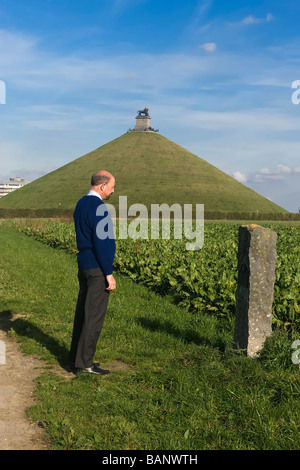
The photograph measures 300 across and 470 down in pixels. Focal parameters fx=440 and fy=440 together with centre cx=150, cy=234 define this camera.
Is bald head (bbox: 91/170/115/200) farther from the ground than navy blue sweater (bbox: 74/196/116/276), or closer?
farther from the ground

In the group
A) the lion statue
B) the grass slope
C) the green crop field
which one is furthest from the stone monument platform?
the green crop field

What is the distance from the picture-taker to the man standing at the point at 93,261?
6.07m

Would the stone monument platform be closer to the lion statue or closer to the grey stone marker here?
the lion statue

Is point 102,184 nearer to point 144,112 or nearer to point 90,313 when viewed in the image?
point 90,313

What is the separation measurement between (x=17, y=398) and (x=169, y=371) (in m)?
1.97

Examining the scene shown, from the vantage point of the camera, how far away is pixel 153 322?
8.55m

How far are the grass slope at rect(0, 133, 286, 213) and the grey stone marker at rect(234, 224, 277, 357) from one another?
308 ft

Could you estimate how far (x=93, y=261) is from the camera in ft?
20.2

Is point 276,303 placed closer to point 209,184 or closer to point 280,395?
point 280,395

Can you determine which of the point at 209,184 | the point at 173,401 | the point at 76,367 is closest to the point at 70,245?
the point at 76,367

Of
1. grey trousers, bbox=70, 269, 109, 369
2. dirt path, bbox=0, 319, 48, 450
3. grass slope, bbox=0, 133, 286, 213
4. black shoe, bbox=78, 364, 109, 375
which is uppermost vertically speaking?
grass slope, bbox=0, 133, 286, 213

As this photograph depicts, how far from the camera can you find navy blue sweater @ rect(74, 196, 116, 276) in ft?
19.9

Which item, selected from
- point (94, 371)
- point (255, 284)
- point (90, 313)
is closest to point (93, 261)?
point (90, 313)

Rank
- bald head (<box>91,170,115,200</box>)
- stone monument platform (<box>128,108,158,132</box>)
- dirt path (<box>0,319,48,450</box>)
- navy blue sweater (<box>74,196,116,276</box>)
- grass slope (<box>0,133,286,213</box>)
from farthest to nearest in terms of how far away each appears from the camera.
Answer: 1. stone monument platform (<box>128,108,158,132</box>)
2. grass slope (<box>0,133,286,213</box>)
3. bald head (<box>91,170,115,200</box>)
4. navy blue sweater (<box>74,196,116,276</box>)
5. dirt path (<box>0,319,48,450</box>)
